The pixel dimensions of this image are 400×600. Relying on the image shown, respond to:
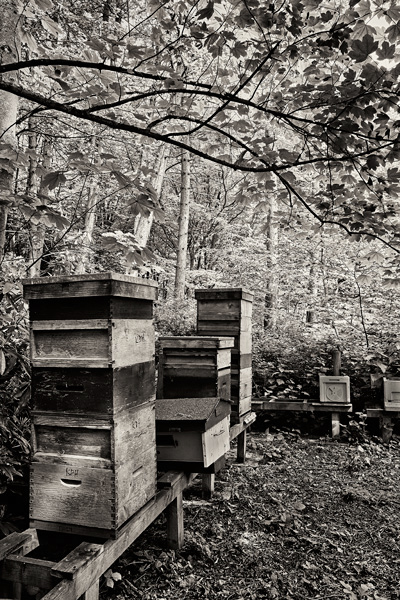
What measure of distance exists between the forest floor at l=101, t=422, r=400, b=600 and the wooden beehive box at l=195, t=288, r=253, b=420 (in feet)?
3.03

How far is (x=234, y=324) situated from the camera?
16.9 feet

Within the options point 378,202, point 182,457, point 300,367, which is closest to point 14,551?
point 182,457

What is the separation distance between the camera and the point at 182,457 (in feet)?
10.9

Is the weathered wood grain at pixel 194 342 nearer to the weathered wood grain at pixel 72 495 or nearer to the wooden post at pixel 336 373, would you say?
the weathered wood grain at pixel 72 495

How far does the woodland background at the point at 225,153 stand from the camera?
8.93ft

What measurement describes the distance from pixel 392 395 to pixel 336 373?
0.86 m

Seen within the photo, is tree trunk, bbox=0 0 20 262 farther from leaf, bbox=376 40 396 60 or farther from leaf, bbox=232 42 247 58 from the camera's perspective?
leaf, bbox=376 40 396 60

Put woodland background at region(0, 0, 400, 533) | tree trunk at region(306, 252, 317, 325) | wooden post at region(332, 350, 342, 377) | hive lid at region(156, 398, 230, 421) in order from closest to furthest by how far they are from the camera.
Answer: woodland background at region(0, 0, 400, 533) → hive lid at region(156, 398, 230, 421) → wooden post at region(332, 350, 342, 377) → tree trunk at region(306, 252, 317, 325)

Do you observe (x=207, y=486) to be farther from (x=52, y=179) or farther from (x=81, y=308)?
(x=52, y=179)

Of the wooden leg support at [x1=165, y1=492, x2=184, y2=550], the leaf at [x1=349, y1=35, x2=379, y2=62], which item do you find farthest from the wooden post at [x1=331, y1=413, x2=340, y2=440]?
the leaf at [x1=349, y1=35, x2=379, y2=62]

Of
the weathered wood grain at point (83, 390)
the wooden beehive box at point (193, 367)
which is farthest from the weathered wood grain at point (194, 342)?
the weathered wood grain at point (83, 390)

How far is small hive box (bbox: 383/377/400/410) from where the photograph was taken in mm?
6500

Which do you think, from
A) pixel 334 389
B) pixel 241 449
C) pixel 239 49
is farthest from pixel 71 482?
pixel 334 389

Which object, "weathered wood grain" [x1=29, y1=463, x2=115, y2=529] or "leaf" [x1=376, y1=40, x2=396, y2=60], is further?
"leaf" [x1=376, y1=40, x2=396, y2=60]
